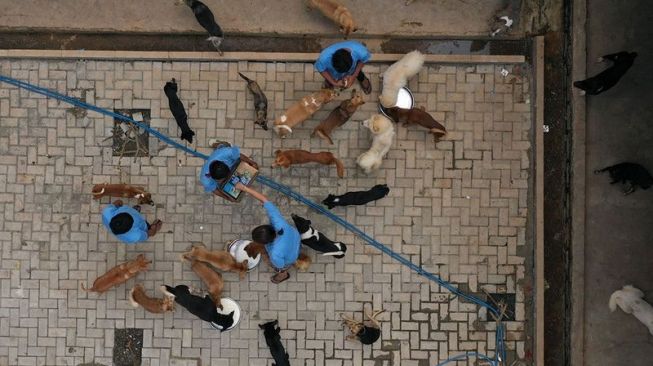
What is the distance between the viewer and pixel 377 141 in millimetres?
8961

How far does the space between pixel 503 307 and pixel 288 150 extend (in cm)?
444

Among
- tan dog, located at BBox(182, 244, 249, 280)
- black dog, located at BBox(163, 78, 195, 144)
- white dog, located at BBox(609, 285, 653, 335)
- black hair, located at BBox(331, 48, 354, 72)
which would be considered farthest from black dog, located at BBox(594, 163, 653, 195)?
black dog, located at BBox(163, 78, 195, 144)

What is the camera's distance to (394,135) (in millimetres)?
9594

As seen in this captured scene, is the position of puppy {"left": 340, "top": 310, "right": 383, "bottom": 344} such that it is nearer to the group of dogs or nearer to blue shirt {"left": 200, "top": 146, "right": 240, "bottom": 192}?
blue shirt {"left": 200, "top": 146, "right": 240, "bottom": 192}

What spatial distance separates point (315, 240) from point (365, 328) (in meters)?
1.70

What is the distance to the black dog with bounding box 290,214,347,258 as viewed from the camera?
883 cm

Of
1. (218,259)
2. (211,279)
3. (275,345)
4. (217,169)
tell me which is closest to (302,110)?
(217,169)

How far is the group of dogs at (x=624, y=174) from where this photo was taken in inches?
357

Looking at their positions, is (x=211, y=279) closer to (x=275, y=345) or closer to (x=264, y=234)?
(x=275, y=345)

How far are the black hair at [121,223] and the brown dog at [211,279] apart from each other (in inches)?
53.7

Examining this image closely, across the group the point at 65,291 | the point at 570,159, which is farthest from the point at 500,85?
the point at 65,291

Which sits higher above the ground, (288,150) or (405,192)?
(288,150)

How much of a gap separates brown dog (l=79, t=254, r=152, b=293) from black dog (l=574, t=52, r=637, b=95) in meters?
7.50

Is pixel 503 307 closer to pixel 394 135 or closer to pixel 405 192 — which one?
pixel 405 192
